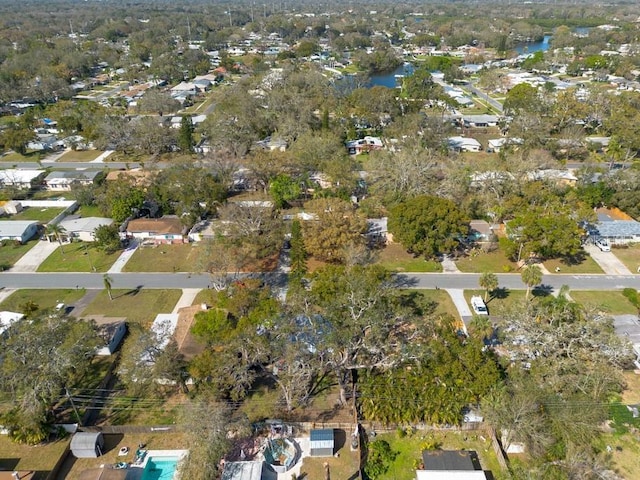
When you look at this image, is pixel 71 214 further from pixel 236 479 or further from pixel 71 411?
pixel 236 479

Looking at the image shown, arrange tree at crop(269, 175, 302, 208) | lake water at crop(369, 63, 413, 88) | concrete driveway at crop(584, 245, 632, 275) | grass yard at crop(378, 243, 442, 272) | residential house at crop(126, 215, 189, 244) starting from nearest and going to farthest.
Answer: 1. concrete driveway at crop(584, 245, 632, 275)
2. grass yard at crop(378, 243, 442, 272)
3. residential house at crop(126, 215, 189, 244)
4. tree at crop(269, 175, 302, 208)
5. lake water at crop(369, 63, 413, 88)

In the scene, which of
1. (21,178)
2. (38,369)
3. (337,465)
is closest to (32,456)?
(38,369)

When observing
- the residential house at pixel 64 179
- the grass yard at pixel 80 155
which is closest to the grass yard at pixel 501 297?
the residential house at pixel 64 179

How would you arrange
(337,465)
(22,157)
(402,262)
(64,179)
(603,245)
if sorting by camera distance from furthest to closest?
(22,157) < (64,179) < (603,245) < (402,262) < (337,465)

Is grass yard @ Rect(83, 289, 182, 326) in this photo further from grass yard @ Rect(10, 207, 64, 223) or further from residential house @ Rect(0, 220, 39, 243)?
grass yard @ Rect(10, 207, 64, 223)

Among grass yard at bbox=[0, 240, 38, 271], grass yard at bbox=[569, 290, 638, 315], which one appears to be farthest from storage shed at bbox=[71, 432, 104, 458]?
grass yard at bbox=[569, 290, 638, 315]

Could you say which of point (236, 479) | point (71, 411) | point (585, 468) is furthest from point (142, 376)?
point (585, 468)

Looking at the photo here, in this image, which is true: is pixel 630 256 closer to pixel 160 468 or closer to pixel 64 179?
pixel 160 468
